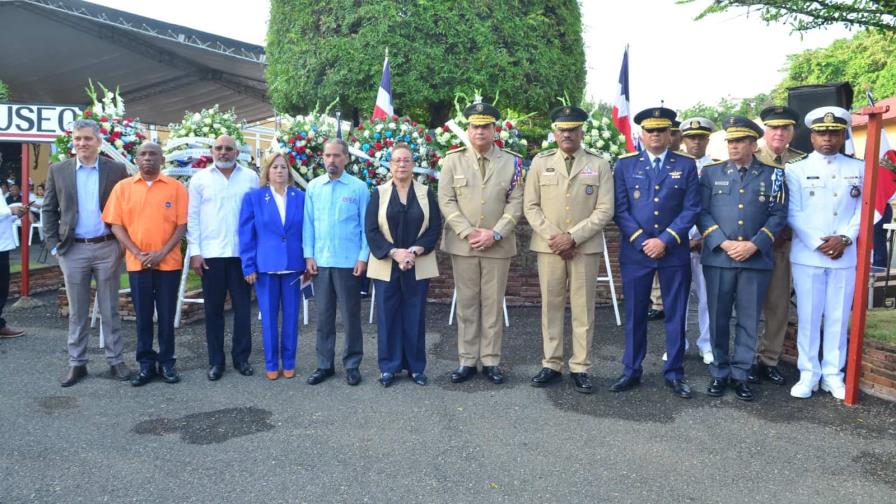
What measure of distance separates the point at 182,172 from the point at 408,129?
237 cm

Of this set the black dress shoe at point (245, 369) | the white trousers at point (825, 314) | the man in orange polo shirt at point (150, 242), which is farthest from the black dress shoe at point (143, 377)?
the white trousers at point (825, 314)

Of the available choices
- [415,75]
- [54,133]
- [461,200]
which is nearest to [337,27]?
[415,75]

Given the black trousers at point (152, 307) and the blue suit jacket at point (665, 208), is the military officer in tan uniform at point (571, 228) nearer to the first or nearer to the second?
the blue suit jacket at point (665, 208)

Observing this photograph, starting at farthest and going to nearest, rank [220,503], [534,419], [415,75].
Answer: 1. [415,75]
2. [534,419]
3. [220,503]

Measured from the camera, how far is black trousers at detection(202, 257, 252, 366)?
5160 mm

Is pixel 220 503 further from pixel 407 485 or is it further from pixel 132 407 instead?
pixel 132 407

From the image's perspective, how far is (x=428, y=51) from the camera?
8695 millimetres

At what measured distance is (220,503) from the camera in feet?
10.1

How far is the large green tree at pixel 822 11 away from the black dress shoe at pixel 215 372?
4769 millimetres

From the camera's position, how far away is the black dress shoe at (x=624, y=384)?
189 inches

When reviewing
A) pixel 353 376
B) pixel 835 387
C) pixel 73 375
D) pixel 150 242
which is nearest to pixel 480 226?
pixel 353 376

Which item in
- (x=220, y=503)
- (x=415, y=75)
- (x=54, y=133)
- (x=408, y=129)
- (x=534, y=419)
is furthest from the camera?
(x=415, y=75)

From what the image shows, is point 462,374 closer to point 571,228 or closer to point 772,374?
point 571,228

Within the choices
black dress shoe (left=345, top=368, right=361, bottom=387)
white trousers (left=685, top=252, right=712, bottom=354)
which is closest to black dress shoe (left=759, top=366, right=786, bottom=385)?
white trousers (left=685, top=252, right=712, bottom=354)
